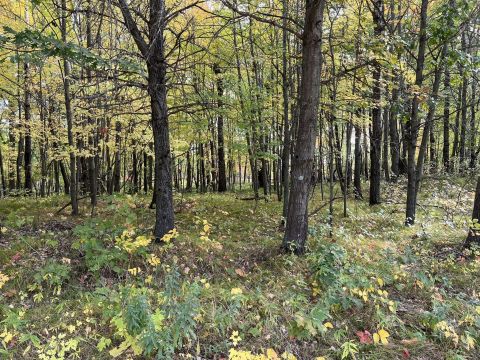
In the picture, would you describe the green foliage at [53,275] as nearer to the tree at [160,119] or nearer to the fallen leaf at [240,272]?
the tree at [160,119]

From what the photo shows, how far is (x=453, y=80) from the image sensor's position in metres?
5.60

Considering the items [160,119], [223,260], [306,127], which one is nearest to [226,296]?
[223,260]

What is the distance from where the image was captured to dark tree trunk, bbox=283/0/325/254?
16.6 feet

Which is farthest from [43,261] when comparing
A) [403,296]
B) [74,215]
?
[403,296]

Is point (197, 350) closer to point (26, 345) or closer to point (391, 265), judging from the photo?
point (26, 345)

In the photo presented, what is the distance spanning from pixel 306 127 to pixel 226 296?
9.46 feet

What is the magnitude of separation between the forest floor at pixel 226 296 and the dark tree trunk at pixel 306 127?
1.82 feet

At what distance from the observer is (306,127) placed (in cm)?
520

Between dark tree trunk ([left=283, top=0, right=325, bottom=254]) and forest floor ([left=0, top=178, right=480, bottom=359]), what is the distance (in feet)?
1.82

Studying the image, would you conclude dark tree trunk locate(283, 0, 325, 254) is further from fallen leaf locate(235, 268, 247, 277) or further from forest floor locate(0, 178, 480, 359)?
fallen leaf locate(235, 268, 247, 277)

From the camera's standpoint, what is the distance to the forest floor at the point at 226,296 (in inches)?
130

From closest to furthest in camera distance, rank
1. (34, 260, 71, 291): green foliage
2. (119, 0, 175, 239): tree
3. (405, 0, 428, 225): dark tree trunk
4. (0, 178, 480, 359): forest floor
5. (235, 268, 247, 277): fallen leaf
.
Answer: (0, 178, 480, 359): forest floor → (34, 260, 71, 291): green foliage → (235, 268, 247, 277): fallen leaf → (119, 0, 175, 239): tree → (405, 0, 428, 225): dark tree trunk

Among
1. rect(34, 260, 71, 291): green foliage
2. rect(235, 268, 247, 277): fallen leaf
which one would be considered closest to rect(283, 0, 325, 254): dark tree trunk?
rect(235, 268, 247, 277): fallen leaf

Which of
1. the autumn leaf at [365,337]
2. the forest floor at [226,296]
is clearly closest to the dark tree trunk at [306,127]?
the forest floor at [226,296]
